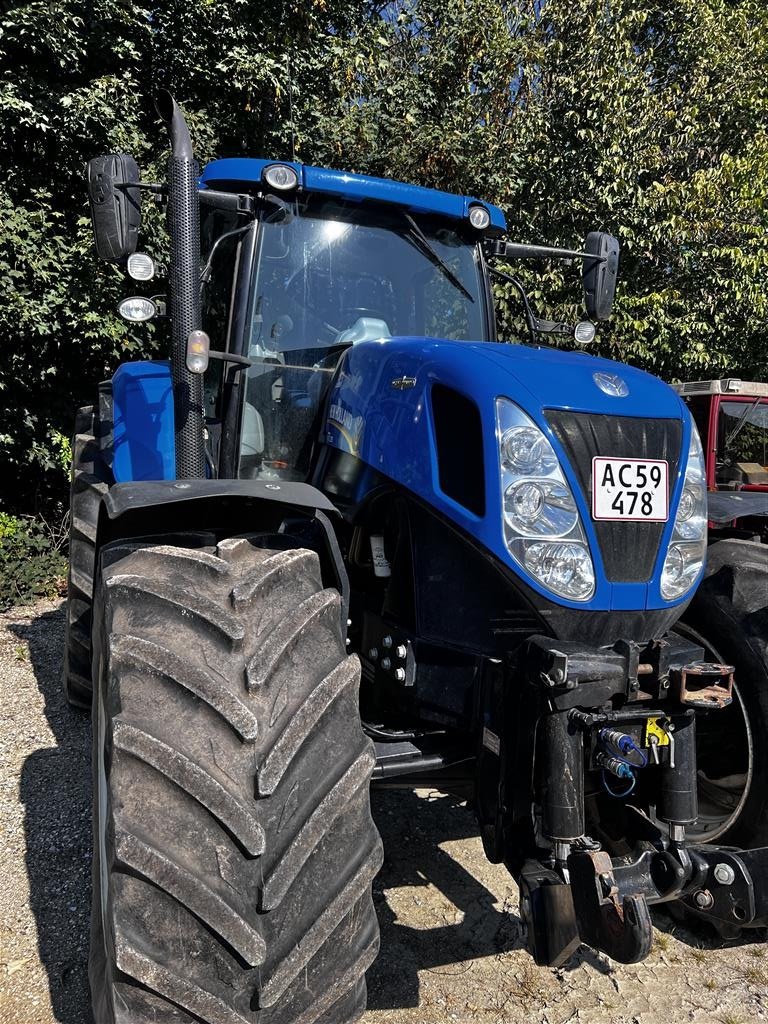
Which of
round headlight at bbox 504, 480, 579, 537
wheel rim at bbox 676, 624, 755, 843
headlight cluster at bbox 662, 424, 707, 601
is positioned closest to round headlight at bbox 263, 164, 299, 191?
round headlight at bbox 504, 480, 579, 537

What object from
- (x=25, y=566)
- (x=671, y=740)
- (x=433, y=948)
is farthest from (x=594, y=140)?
(x=433, y=948)

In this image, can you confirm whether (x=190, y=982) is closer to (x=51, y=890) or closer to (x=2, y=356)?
(x=51, y=890)

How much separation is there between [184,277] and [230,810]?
182 cm

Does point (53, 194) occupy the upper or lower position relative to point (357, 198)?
upper

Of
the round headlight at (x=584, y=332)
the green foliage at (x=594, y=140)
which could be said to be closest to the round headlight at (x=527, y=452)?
the round headlight at (x=584, y=332)

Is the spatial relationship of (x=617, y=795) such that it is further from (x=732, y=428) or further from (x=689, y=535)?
(x=732, y=428)

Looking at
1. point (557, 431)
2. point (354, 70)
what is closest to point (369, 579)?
point (557, 431)

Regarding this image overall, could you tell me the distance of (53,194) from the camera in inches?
313

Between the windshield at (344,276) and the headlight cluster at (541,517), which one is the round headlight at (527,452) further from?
the windshield at (344,276)

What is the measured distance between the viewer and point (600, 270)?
11.5 ft

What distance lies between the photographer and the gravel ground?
244cm

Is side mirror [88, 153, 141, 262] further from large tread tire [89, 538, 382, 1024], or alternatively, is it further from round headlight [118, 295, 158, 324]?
large tread tire [89, 538, 382, 1024]

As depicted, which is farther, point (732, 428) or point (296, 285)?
point (732, 428)

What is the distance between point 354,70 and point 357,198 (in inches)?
250
